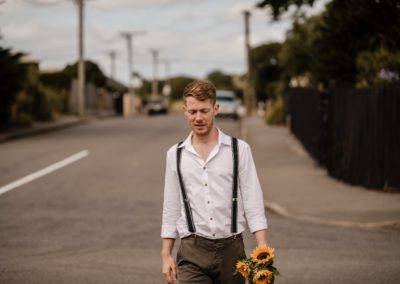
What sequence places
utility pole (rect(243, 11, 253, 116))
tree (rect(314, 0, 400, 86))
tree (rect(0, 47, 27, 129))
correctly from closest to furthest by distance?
tree (rect(314, 0, 400, 86))
tree (rect(0, 47, 27, 129))
utility pole (rect(243, 11, 253, 116))

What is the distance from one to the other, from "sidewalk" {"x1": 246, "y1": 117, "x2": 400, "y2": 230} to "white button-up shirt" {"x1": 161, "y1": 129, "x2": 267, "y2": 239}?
20.4ft

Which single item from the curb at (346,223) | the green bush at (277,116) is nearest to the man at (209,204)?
the curb at (346,223)

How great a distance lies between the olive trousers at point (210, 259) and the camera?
453 centimetres

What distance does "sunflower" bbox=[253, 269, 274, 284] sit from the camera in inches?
161

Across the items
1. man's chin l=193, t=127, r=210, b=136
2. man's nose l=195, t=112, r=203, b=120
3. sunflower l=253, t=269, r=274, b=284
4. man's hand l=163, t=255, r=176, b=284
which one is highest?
man's nose l=195, t=112, r=203, b=120

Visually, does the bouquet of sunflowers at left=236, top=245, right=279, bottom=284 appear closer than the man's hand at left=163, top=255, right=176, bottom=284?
Yes

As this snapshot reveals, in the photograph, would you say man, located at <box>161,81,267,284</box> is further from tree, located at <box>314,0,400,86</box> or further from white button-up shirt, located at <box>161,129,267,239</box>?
tree, located at <box>314,0,400,86</box>

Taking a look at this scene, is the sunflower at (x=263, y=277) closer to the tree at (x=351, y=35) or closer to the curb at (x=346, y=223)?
the curb at (x=346, y=223)

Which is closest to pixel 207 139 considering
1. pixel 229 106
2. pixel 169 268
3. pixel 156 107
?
pixel 169 268

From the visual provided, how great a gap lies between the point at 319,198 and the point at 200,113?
881 cm

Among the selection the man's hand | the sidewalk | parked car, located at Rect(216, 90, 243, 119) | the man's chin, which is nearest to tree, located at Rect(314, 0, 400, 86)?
the sidewalk

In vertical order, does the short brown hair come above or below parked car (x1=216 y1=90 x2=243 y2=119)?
above

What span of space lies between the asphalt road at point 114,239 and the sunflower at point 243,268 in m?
3.47

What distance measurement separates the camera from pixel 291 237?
983cm
